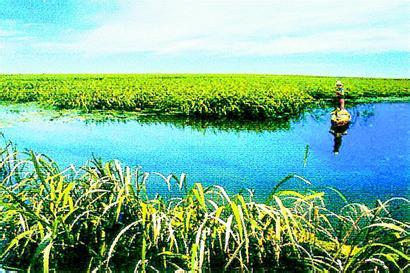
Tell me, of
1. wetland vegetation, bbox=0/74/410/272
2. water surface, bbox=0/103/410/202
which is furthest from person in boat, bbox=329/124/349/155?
wetland vegetation, bbox=0/74/410/272

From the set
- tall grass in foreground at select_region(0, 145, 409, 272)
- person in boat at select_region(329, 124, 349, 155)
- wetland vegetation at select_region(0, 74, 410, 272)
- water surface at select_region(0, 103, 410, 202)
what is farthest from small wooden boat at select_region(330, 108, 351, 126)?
tall grass in foreground at select_region(0, 145, 409, 272)

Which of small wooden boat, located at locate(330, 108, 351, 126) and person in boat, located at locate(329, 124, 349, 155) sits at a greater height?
small wooden boat, located at locate(330, 108, 351, 126)

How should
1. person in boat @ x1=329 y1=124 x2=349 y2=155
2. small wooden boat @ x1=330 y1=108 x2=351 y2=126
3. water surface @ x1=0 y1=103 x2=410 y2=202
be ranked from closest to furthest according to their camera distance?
water surface @ x1=0 y1=103 x2=410 y2=202, person in boat @ x1=329 y1=124 x2=349 y2=155, small wooden boat @ x1=330 y1=108 x2=351 y2=126

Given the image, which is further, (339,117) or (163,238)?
(339,117)

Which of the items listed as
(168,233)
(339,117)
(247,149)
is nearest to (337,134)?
(339,117)

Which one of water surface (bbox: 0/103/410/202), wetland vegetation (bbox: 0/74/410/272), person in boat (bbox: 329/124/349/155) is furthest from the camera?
person in boat (bbox: 329/124/349/155)

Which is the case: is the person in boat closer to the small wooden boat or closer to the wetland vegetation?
the small wooden boat

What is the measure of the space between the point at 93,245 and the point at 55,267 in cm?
21

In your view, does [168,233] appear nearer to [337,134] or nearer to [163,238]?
[163,238]

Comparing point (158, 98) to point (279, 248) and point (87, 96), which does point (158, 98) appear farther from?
point (279, 248)

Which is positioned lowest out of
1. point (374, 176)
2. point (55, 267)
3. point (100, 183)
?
point (374, 176)

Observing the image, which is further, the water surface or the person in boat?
the person in boat

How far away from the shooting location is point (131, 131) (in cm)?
930

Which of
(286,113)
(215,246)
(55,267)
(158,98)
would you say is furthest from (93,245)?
(158,98)
